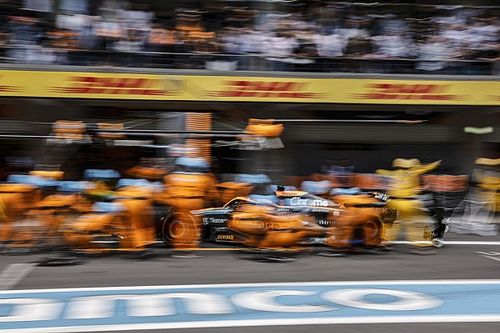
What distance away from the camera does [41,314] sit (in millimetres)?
6113

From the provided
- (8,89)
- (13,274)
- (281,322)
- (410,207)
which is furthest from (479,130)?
(13,274)

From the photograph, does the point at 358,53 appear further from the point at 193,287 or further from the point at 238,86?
the point at 193,287

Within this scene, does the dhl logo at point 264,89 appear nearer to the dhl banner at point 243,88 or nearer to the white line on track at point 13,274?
the dhl banner at point 243,88

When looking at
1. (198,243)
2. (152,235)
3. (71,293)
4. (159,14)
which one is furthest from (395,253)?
(159,14)

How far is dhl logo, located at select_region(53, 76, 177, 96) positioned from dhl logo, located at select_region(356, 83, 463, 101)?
5028 millimetres

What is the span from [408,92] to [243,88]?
13.8 ft

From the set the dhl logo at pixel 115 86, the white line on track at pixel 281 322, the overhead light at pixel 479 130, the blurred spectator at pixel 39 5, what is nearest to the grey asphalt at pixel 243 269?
the white line on track at pixel 281 322

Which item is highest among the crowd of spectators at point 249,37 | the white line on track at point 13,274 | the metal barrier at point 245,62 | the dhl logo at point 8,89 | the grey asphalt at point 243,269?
the crowd of spectators at point 249,37

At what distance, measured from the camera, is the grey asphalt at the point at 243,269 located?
25.7 feet

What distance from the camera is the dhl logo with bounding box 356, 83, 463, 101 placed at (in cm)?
1541

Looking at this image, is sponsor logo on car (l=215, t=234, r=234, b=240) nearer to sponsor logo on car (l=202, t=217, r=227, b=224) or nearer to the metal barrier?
sponsor logo on car (l=202, t=217, r=227, b=224)

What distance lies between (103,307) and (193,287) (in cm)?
132

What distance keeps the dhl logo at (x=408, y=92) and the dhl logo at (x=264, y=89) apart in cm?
161

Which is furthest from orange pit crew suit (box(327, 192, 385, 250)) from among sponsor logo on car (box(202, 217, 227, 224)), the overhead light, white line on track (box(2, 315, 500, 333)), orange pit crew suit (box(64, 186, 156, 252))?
the overhead light
